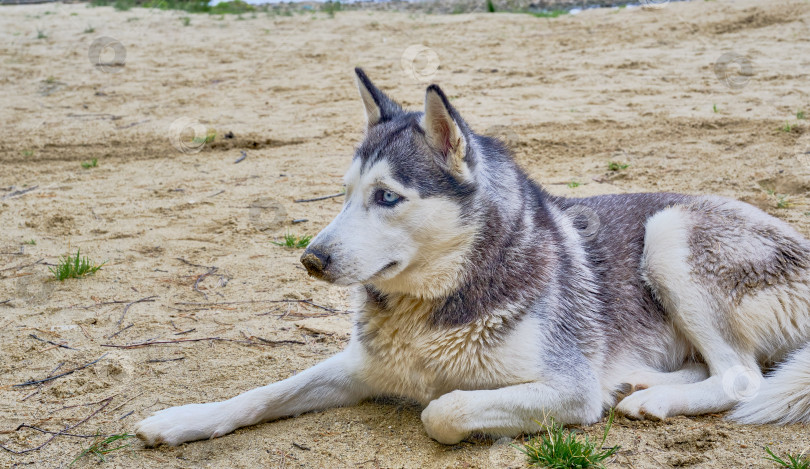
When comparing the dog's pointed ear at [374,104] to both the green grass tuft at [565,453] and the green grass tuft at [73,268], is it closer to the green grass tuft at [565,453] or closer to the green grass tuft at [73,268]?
the green grass tuft at [565,453]

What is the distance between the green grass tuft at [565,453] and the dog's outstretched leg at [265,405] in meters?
0.97

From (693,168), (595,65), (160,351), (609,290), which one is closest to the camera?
(609,290)

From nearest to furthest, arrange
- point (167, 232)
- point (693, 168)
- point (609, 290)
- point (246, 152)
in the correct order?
point (609, 290) → point (167, 232) → point (693, 168) → point (246, 152)

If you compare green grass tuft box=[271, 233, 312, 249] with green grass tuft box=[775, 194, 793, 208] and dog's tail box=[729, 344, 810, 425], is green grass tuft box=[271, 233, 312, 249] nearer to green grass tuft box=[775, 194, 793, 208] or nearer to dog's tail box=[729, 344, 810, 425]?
dog's tail box=[729, 344, 810, 425]

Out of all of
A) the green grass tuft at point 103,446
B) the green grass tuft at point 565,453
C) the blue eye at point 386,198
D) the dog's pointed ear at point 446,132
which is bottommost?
the green grass tuft at point 103,446

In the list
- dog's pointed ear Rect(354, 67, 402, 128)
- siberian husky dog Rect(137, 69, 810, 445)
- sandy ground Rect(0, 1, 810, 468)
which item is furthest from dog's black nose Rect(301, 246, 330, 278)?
dog's pointed ear Rect(354, 67, 402, 128)

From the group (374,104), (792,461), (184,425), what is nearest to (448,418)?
(184,425)

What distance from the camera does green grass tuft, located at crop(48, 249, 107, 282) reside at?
475 cm

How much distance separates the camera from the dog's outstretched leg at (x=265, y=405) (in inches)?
123

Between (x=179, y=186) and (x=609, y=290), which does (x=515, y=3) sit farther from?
(x=609, y=290)

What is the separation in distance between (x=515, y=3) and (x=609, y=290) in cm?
1569

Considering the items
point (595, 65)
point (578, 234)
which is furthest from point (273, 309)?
point (595, 65)

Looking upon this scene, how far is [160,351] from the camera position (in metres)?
3.93

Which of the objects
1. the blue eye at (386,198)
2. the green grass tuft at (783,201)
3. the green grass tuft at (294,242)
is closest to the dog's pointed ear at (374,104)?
the blue eye at (386,198)
